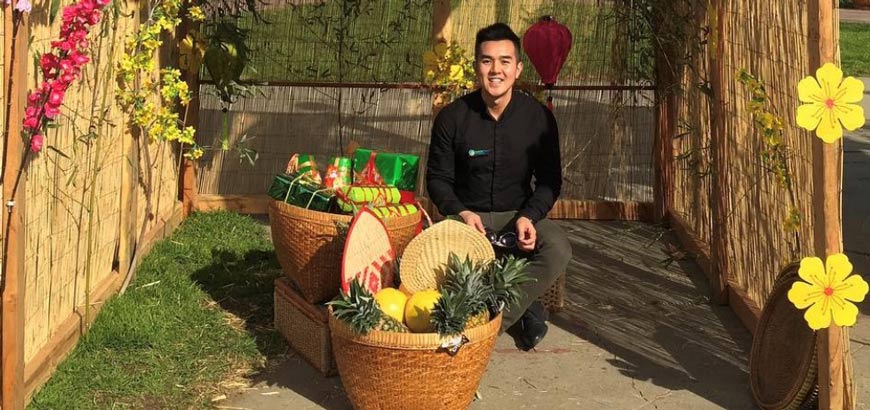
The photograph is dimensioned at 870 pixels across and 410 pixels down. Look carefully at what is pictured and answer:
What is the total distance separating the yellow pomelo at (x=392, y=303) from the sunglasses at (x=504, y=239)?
0.78 m

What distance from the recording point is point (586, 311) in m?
5.78

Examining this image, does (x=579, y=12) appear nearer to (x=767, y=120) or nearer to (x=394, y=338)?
(x=767, y=120)

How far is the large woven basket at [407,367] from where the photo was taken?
162 inches

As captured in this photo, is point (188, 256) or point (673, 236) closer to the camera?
point (188, 256)

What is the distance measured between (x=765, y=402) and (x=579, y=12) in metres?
4.05

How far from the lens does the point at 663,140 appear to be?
7.23 metres

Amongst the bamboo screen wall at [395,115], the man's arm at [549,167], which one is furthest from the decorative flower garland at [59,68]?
the bamboo screen wall at [395,115]

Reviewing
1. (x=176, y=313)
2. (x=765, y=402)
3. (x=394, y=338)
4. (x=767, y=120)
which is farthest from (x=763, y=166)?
(x=176, y=313)

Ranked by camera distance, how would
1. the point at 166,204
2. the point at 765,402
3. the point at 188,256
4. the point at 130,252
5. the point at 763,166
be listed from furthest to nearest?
the point at 166,204 < the point at 188,256 < the point at 130,252 < the point at 763,166 < the point at 765,402

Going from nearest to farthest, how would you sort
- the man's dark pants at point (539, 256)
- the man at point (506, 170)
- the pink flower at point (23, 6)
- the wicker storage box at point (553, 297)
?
the pink flower at point (23, 6) < the man's dark pants at point (539, 256) < the man at point (506, 170) < the wicker storage box at point (553, 297)

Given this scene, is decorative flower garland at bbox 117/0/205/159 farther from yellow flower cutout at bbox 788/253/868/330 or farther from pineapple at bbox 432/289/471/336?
yellow flower cutout at bbox 788/253/868/330

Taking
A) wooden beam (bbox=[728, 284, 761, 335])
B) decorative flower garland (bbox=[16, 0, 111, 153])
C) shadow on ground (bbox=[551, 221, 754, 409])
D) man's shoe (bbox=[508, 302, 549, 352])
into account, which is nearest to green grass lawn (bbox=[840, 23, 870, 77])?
shadow on ground (bbox=[551, 221, 754, 409])

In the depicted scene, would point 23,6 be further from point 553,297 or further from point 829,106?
point 553,297

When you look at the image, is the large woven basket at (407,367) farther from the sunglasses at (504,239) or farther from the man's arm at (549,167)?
the man's arm at (549,167)
